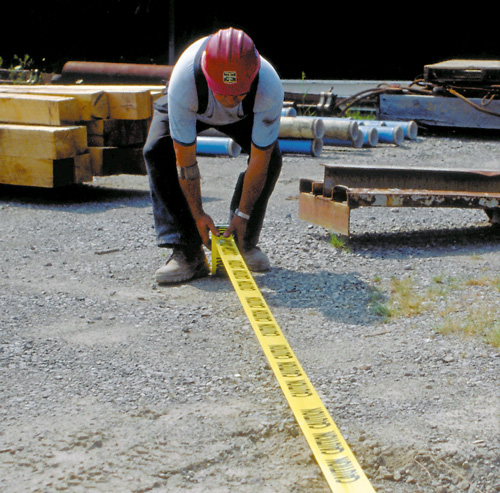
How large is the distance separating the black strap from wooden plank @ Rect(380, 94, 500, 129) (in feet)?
23.3

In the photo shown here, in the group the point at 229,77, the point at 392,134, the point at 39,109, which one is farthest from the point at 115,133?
the point at 392,134

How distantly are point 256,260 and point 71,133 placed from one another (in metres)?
2.53

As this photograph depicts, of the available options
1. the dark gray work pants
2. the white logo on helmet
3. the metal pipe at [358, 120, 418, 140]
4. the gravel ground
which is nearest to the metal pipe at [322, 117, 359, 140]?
the metal pipe at [358, 120, 418, 140]

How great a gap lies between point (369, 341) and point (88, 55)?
38.9ft

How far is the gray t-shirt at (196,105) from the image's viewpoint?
135 inches

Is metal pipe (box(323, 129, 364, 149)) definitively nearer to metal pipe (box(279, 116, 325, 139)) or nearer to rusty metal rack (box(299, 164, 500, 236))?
metal pipe (box(279, 116, 325, 139))

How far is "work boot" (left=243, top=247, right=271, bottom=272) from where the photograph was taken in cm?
414

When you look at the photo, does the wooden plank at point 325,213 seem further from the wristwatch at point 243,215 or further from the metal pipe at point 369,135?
the metal pipe at point 369,135

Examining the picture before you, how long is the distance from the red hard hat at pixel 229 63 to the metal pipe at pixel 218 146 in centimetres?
501

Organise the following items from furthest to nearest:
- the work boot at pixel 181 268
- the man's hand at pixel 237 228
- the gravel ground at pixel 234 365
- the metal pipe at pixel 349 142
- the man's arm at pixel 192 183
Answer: the metal pipe at pixel 349 142
the work boot at pixel 181 268
the man's hand at pixel 237 228
the man's arm at pixel 192 183
the gravel ground at pixel 234 365

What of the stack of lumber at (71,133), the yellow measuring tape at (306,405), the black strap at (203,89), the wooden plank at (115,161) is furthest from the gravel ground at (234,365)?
the wooden plank at (115,161)

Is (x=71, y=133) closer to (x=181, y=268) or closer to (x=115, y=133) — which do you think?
(x=115, y=133)

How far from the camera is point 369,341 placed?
321cm

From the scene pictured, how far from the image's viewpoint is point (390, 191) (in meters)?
4.66
